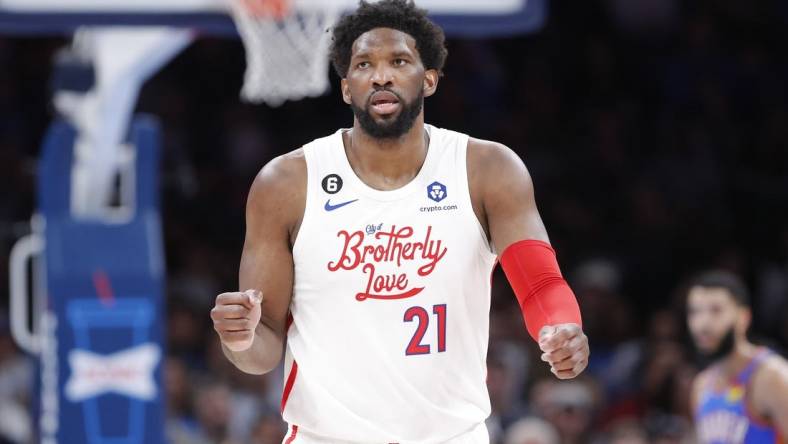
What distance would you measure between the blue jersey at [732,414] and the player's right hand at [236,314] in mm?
3665

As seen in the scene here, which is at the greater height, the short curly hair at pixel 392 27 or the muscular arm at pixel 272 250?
the short curly hair at pixel 392 27

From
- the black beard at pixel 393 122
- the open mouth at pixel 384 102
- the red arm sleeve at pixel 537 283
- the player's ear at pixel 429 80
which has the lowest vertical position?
the red arm sleeve at pixel 537 283

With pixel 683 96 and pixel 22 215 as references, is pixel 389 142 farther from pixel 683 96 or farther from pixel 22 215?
pixel 683 96

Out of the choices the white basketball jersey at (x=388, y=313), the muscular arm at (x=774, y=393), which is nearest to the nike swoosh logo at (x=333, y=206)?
the white basketball jersey at (x=388, y=313)

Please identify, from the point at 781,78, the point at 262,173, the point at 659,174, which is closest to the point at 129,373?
the point at 262,173

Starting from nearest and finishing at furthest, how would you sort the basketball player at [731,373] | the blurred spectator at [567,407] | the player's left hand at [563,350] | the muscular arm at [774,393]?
the player's left hand at [563,350] → the muscular arm at [774,393] → the basketball player at [731,373] → the blurred spectator at [567,407]

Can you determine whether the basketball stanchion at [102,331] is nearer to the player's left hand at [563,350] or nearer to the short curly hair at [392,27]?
the short curly hair at [392,27]

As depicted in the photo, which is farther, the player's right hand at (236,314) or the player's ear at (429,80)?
the player's ear at (429,80)

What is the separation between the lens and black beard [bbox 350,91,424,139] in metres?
3.71

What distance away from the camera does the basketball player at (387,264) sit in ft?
12.0

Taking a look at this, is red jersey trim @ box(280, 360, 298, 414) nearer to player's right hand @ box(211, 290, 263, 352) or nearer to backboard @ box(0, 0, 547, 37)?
player's right hand @ box(211, 290, 263, 352)

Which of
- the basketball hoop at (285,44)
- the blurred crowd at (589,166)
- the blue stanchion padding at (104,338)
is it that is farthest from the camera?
the blurred crowd at (589,166)

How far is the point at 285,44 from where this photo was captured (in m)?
5.79

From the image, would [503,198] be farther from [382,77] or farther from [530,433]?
[530,433]
